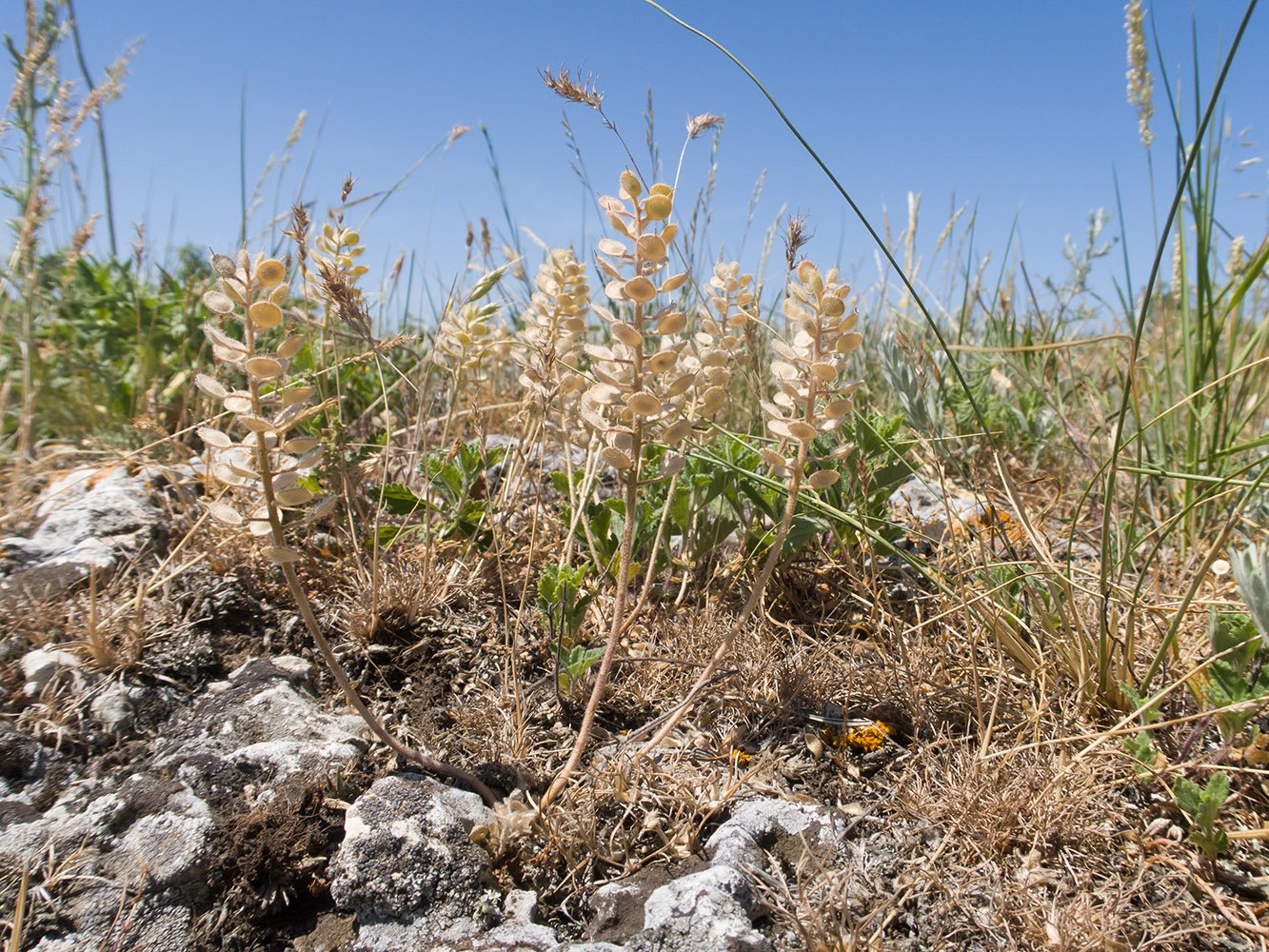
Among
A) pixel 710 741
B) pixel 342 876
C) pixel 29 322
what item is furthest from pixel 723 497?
pixel 29 322

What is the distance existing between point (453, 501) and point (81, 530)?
1.05 metres

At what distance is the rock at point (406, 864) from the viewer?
4.17 ft

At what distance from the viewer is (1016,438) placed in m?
2.79

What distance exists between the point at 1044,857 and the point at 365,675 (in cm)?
146

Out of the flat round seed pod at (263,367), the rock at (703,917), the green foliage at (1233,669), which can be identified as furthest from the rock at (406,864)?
the green foliage at (1233,669)

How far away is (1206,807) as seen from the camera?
1233mm

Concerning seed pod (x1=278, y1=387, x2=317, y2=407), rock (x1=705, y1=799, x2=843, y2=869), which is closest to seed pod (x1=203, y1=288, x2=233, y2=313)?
seed pod (x1=278, y1=387, x2=317, y2=407)

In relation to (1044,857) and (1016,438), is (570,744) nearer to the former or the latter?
(1044,857)

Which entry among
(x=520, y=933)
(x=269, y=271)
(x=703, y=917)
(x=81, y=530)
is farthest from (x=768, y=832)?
(x=81, y=530)

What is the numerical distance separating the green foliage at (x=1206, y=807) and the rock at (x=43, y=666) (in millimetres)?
2184

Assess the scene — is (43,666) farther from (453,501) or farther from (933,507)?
(933,507)

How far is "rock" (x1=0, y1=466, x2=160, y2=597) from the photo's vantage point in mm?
1940

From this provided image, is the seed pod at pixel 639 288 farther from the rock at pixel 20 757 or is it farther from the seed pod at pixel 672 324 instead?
the rock at pixel 20 757

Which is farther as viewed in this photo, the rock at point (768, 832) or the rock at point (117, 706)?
the rock at point (117, 706)
